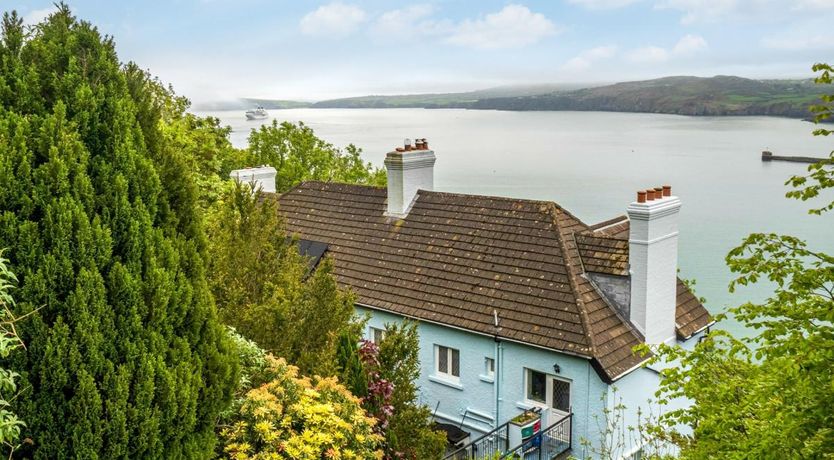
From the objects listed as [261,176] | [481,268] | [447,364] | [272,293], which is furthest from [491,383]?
[261,176]

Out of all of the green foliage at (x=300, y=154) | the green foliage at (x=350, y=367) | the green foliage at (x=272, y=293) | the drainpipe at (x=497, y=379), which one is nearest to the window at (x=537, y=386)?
the drainpipe at (x=497, y=379)

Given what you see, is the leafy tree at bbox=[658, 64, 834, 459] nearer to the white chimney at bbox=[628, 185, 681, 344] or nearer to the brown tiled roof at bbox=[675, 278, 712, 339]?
the white chimney at bbox=[628, 185, 681, 344]

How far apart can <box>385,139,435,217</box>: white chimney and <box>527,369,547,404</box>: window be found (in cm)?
711

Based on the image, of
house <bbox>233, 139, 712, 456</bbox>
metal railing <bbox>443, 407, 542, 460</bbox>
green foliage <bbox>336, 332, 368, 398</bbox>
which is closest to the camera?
green foliage <bbox>336, 332, 368, 398</bbox>

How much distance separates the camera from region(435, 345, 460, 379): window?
1830 centimetres

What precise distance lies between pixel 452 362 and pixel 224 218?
761cm

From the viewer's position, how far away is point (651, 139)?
135 metres

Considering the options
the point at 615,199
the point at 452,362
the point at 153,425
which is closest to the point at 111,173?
the point at 153,425

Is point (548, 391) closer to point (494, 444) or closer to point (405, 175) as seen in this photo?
point (494, 444)

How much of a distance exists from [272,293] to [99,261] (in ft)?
20.1

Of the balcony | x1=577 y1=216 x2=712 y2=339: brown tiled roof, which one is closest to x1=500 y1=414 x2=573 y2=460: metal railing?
the balcony

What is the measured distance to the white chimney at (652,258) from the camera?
54.2ft

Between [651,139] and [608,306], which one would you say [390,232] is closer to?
[608,306]

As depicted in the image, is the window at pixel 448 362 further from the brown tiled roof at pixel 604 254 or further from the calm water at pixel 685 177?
the calm water at pixel 685 177
